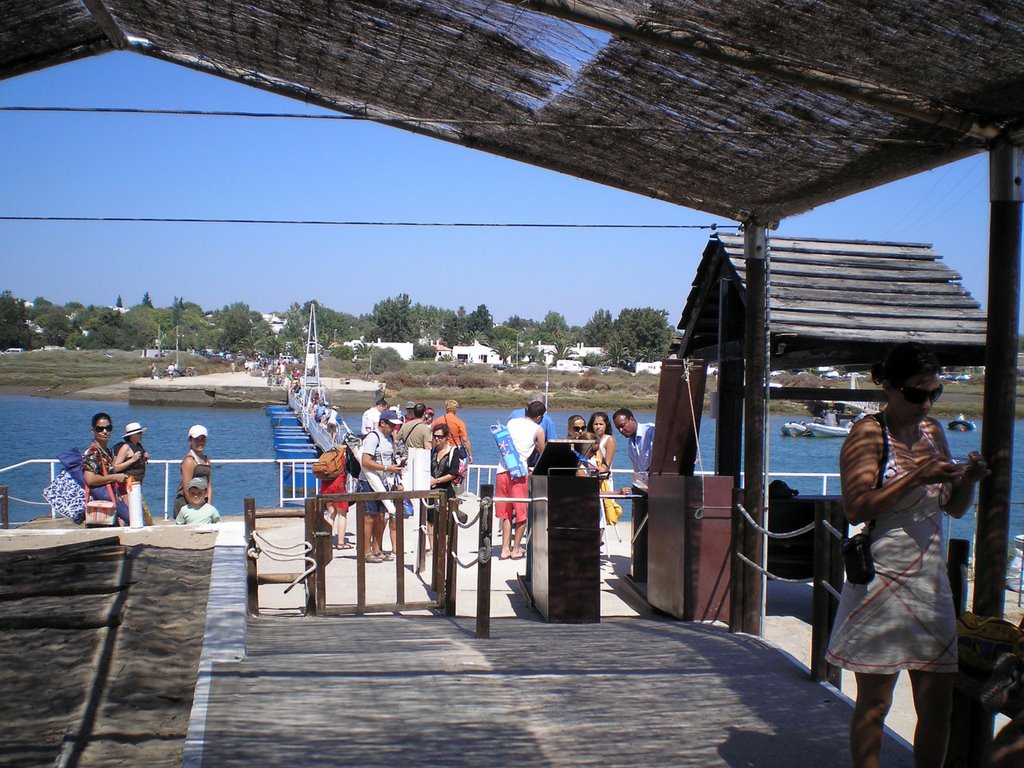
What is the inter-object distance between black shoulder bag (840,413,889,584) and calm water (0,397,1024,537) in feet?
27.9

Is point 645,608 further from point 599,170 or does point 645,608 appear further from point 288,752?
point 288,752

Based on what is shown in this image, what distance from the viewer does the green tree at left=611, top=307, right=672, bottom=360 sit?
7819cm

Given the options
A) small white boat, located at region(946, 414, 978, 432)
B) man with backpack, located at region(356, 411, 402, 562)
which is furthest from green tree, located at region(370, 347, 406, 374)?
man with backpack, located at region(356, 411, 402, 562)

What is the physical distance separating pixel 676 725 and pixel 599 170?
439 centimetres

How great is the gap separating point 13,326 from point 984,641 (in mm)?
124097

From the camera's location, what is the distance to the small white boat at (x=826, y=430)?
60.2 metres

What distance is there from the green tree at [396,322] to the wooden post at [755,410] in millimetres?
139956

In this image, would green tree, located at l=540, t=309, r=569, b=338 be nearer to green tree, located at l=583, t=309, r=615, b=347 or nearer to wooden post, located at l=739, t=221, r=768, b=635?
green tree, located at l=583, t=309, r=615, b=347

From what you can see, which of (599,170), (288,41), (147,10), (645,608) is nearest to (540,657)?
(645,608)

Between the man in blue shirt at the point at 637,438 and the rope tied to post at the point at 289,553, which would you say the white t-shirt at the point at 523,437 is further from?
the rope tied to post at the point at 289,553

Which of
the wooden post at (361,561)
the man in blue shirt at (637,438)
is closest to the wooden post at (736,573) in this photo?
the wooden post at (361,561)

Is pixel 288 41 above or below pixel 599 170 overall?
above

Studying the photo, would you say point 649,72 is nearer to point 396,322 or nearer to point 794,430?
point 794,430

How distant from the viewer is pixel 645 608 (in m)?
8.62
